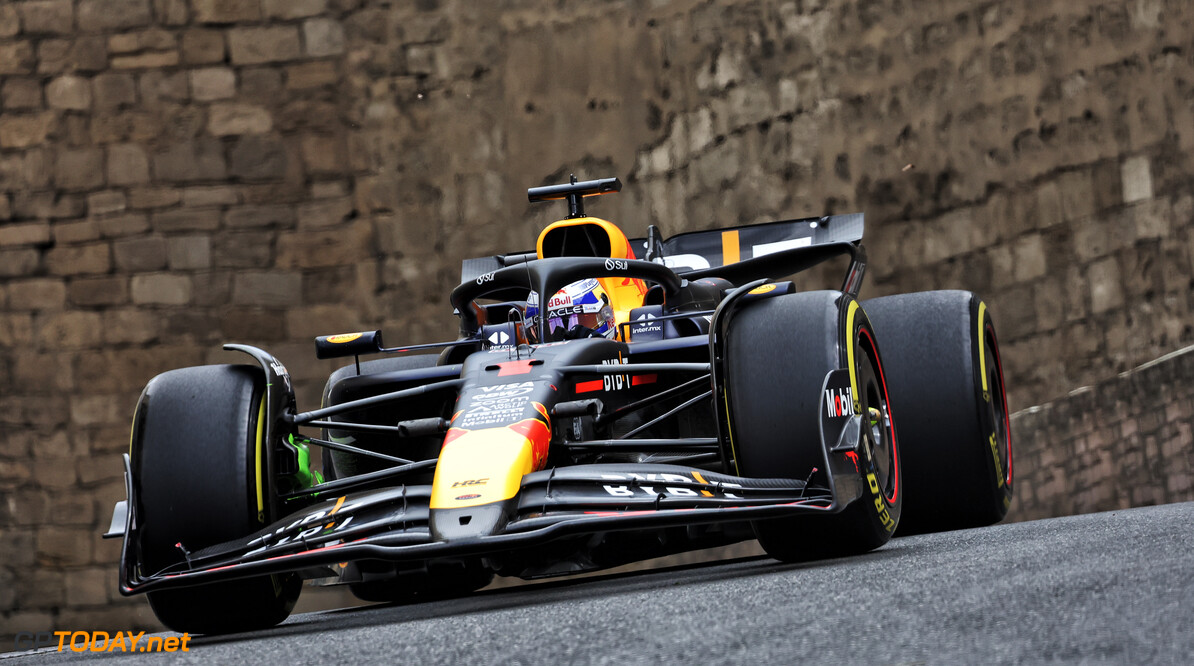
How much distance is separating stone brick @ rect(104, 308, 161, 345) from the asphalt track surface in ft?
24.3

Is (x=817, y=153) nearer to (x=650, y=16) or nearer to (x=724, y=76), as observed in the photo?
(x=724, y=76)

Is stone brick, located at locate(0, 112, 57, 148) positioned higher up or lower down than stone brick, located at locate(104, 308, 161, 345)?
higher up

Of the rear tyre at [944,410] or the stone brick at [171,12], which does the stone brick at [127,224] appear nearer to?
the stone brick at [171,12]

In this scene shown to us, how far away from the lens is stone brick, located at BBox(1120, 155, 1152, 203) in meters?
9.63

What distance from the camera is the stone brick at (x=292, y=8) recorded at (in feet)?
36.8

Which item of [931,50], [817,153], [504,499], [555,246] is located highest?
[931,50]

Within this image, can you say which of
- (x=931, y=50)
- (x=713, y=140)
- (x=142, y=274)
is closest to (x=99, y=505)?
(x=142, y=274)

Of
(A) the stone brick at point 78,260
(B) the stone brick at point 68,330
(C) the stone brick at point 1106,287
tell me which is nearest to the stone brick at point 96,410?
(B) the stone brick at point 68,330

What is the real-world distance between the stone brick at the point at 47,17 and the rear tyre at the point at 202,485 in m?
7.86

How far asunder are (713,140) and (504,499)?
23.1 feet

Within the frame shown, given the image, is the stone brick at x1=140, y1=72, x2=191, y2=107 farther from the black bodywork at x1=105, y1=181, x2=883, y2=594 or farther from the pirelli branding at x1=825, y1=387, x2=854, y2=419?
the pirelli branding at x1=825, y1=387, x2=854, y2=419

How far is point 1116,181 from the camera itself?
9609 millimetres

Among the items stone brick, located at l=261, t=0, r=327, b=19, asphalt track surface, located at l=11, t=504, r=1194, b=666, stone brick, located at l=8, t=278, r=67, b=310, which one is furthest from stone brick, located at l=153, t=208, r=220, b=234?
asphalt track surface, located at l=11, t=504, r=1194, b=666

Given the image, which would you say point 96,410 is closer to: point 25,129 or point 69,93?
point 25,129
